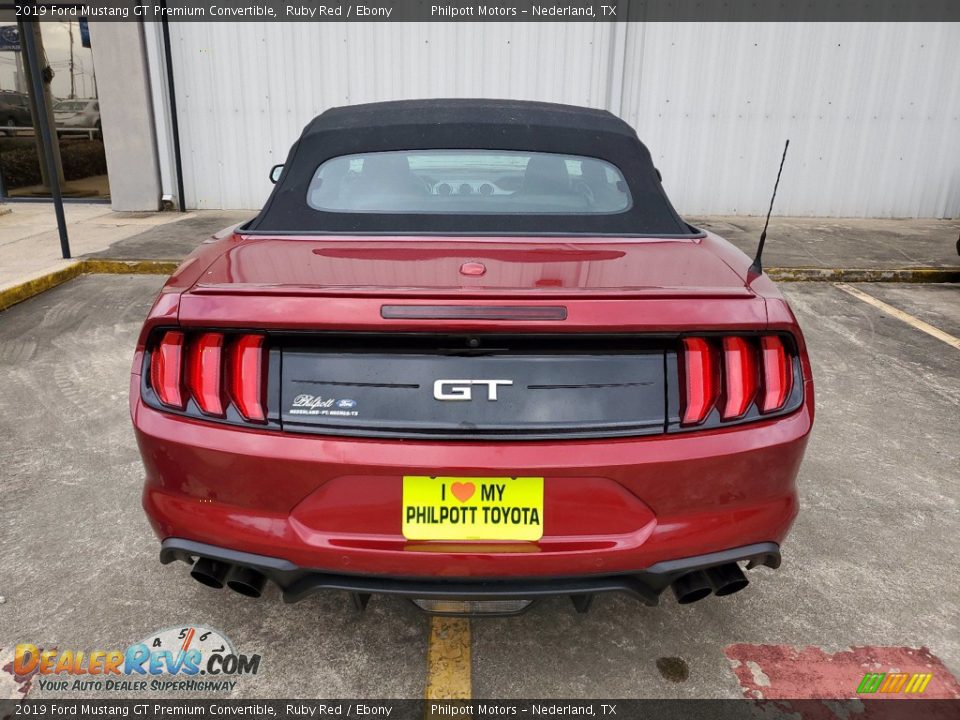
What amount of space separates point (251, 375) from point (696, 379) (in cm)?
118

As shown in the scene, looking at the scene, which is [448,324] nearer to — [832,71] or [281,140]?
[281,140]

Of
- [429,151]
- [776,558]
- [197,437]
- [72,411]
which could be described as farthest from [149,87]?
[776,558]

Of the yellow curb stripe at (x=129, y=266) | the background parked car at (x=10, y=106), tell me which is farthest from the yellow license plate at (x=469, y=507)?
the background parked car at (x=10, y=106)

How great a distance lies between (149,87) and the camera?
10.1 metres

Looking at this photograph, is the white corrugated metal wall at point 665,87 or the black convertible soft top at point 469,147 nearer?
the black convertible soft top at point 469,147

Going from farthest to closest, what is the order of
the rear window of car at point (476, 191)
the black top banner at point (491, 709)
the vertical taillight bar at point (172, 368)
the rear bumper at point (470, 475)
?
1. the rear window of car at point (476, 191)
2. the black top banner at point (491, 709)
3. the vertical taillight bar at point (172, 368)
4. the rear bumper at point (470, 475)

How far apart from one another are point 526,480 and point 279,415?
670 mm

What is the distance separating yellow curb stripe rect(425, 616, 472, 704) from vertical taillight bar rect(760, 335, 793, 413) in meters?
1.15

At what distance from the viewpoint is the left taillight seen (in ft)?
5.99

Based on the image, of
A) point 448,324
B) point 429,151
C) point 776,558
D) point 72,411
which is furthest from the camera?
point 72,411

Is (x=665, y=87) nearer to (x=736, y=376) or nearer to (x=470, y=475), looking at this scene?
(x=736, y=376)

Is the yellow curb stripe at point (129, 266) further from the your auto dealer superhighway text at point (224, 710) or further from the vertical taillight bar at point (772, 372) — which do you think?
the vertical taillight bar at point (772, 372)

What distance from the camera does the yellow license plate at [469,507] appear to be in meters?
1.76
